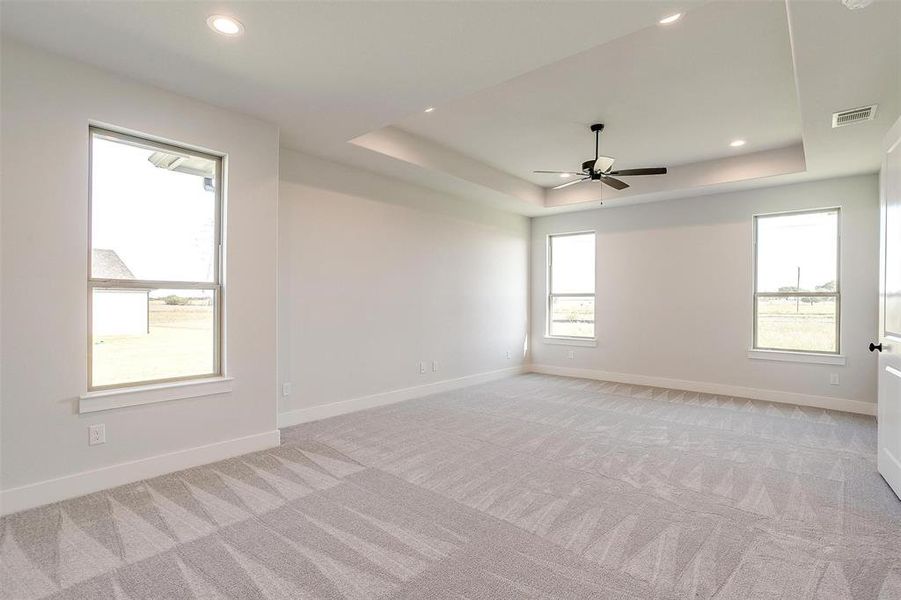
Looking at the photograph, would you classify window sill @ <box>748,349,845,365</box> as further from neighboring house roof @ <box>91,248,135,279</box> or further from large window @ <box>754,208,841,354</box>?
neighboring house roof @ <box>91,248,135,279</box>

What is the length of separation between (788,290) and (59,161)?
716cm

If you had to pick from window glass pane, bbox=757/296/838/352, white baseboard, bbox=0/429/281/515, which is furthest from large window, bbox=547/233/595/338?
white baseboard, bbox=0/429/281/515

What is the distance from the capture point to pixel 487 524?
2.41m

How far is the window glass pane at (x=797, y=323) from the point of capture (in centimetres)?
529

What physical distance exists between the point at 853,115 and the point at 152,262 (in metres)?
5.33

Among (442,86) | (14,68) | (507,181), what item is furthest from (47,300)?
(507,181)

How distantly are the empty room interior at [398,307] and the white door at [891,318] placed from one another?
0.03 meters

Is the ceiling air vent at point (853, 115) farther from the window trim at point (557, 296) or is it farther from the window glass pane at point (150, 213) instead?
the window glass pane at point (150, 213)

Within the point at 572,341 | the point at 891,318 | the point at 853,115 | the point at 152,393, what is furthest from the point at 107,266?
the point at 572,341

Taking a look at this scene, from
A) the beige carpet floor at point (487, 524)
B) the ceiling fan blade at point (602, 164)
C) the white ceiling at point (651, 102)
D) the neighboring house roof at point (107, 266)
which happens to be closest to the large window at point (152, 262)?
the neighboring house roof at point (107, 266)

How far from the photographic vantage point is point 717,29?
2807 mm

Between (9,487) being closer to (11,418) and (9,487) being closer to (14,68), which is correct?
(11,418)

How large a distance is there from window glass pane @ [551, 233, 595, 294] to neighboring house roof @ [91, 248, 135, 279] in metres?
6.01

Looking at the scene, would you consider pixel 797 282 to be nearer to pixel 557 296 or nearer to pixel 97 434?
pixel 557 296
